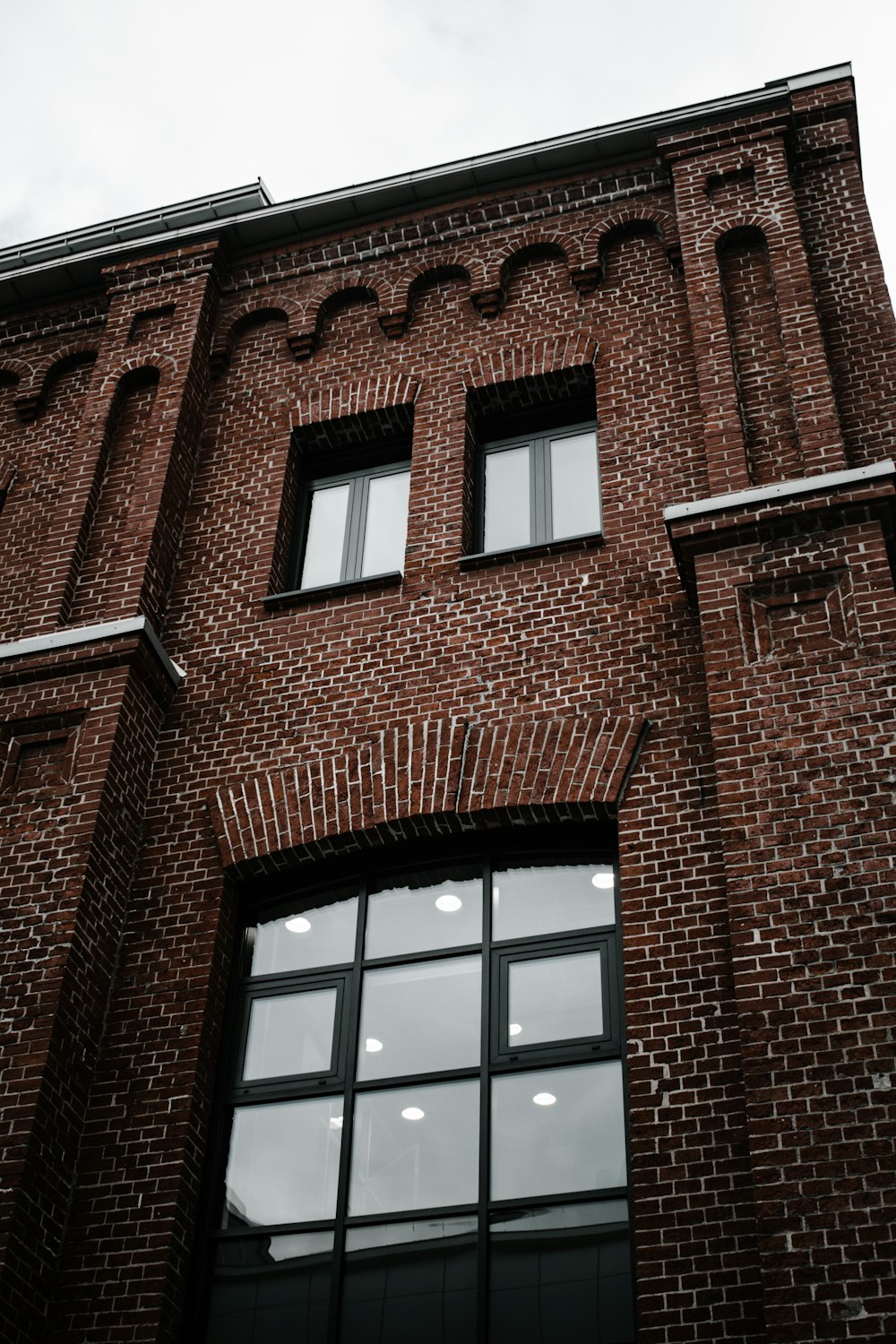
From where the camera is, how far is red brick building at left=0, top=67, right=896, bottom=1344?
728 centimetres

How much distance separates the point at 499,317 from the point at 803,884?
6.23 m

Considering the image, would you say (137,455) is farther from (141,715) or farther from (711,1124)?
(711,1124)

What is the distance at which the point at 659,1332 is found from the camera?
667 cm

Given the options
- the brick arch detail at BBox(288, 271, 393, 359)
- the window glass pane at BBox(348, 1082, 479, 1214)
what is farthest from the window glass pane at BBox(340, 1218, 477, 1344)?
the brick arch detail at BBox(288, 271, 393, 359)

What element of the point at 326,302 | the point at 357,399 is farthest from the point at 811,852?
the point at 326,302

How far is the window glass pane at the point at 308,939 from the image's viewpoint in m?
8.99

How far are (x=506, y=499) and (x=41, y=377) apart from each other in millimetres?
4711

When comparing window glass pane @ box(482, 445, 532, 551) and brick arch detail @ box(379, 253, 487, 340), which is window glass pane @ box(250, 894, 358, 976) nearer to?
window glass pane @ box(482, 445, 532, 551)

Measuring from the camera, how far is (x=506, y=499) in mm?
11164

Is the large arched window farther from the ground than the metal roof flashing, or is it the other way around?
the metal roof flashing

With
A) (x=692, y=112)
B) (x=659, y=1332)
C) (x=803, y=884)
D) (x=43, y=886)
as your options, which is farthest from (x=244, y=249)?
(x=659, y=1332)

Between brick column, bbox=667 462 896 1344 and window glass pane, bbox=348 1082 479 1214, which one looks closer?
brick column, bbox=667 462 896 1344

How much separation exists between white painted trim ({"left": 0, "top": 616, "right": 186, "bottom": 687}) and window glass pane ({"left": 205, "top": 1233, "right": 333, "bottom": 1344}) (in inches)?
154

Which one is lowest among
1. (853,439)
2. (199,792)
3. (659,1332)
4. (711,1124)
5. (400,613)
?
(659,1332)
